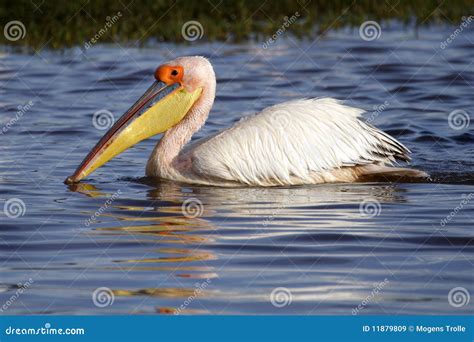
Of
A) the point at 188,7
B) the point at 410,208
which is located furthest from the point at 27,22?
the point at 410,208

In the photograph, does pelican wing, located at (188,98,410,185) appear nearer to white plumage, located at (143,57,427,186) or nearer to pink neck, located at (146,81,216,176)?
white plumage, located at (143,57,427,186)

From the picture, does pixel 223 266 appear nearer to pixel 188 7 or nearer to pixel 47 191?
pixel 47 191

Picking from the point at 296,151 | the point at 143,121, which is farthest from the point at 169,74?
the point at 296,151

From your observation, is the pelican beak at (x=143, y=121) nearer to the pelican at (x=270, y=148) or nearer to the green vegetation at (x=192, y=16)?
the pelican at (x=270, y=148)

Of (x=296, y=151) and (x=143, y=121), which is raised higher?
(x=296, y=151)

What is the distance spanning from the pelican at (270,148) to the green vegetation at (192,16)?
6014 millimetres

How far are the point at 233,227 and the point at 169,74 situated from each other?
7.15 ft

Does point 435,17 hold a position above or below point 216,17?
above

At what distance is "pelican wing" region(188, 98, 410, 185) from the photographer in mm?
8492

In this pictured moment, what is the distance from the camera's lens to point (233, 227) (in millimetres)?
7176

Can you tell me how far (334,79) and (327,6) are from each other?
2877mm

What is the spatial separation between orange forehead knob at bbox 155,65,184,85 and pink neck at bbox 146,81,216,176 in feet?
0.76

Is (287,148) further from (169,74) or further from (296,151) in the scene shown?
(169,74)

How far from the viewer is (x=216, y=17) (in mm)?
15859
